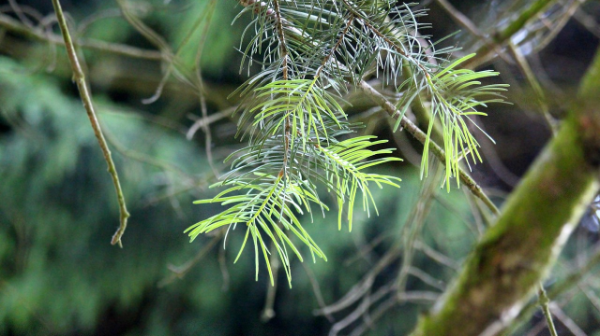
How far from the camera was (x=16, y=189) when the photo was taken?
107 centimetres

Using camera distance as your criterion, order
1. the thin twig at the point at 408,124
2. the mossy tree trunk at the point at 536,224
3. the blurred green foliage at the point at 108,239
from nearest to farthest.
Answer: the mossy tree trunk at the point at 536,224 → the thin twig at the point at 408,124 → the blurred green foliage at the point at 108,239

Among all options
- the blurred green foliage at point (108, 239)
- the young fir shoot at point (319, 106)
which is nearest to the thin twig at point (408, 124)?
the young fir shoot at point (319, 106)

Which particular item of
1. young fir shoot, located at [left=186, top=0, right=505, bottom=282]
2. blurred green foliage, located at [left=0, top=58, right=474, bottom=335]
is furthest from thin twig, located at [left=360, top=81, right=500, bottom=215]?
blurred green foliage, located at [left=0, top=58, right=474, bottom=335]

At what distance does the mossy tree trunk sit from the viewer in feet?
0.34

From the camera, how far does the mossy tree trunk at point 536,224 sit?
0.10 meters

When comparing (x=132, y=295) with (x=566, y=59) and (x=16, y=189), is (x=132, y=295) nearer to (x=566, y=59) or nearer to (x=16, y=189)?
(x=16, y=189)

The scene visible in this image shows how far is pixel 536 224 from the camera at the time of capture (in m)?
→ 0.11

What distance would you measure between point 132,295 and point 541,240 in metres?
1.20

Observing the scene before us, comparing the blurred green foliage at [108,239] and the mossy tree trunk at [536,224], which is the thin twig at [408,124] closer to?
the mossy tree trunk at [536,224]

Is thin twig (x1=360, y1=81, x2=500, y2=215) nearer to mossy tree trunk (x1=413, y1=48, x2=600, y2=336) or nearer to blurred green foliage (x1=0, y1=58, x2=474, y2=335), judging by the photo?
mossy tree trunk (x1=413, y1=48, x2=600, y2=336)

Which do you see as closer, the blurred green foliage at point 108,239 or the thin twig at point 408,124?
the thin twig at point 408,124

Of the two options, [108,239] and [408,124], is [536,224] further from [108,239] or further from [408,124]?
[108,239]

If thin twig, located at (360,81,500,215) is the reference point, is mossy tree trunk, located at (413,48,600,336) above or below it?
below

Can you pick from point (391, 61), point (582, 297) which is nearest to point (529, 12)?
point (391, 61)
